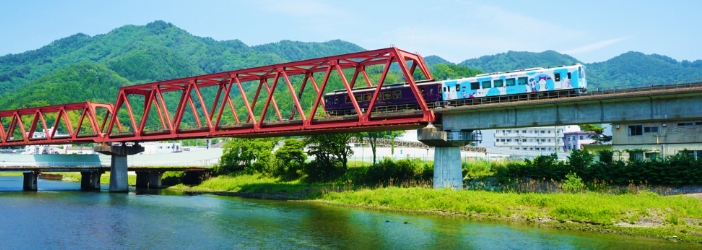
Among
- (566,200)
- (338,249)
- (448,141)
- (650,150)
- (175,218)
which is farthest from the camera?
(650,150)

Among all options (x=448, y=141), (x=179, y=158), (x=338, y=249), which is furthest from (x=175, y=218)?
(x=179, y=158)

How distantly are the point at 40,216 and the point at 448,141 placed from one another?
115 feet

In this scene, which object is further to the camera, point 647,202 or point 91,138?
point 91,138

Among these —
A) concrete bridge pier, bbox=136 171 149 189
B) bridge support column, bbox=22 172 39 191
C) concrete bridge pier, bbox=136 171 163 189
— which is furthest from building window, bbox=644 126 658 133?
bridge support column, bbox=22 172 39 191

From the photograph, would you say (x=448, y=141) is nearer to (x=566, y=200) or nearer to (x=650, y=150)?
(x=566, y=200)

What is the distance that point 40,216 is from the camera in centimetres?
4444

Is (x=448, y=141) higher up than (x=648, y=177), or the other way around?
(x=448, y=141)

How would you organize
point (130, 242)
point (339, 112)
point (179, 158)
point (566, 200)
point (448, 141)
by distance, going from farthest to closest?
point (179, 158)
point (339, 112)
point (448, 141)
point (566, 200)
point (130, 242)

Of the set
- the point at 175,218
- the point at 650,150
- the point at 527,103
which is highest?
the point at 527,103

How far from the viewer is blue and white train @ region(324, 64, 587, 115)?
47750 mm

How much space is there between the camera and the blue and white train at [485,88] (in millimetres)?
47750

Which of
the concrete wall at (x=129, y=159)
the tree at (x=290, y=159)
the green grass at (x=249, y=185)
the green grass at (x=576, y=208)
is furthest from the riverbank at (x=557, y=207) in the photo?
the concrete wall at (x=129, y=159)

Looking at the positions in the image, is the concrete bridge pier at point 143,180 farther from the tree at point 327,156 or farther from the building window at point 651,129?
the building window at point 651,129

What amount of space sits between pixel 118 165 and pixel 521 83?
190 ft
